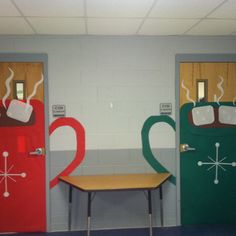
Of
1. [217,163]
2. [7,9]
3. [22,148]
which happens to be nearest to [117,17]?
[7,9]

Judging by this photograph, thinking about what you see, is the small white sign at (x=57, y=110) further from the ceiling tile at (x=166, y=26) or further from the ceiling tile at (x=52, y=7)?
the ceiling tile at (x=166, y=26)

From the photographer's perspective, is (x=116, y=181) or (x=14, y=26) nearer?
(x=14, y=26)

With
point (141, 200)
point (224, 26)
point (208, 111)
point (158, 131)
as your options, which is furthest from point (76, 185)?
point (224, 26)

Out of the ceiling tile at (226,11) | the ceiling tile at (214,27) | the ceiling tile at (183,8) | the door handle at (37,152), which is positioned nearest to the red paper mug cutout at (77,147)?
the door handle at (37,152)

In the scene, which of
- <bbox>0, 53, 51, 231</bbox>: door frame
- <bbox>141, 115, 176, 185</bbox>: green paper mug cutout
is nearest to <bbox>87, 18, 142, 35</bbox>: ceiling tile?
<bbox>0, 53, 51, 231</bbox>: door frame

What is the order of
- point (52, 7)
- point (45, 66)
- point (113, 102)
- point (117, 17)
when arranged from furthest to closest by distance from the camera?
point (113, 102) < point (45, 66) < point (117, 17) < point (52, 7)

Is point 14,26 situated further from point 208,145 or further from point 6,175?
point 208,145

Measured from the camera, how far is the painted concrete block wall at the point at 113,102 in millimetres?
3193

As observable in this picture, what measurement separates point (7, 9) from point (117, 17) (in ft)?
3.22

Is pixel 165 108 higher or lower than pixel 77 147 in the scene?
higher

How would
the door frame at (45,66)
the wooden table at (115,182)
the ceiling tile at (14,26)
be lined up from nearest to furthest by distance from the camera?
the ceiling tile at (14,26), the wooden table at (115,182), the door frame at (45,66)

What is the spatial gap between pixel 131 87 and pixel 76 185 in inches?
51.5

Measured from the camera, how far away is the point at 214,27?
2.96m

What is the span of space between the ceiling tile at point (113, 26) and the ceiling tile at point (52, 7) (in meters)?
0.26
